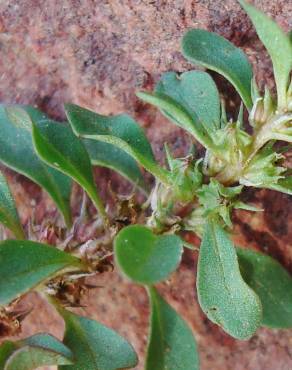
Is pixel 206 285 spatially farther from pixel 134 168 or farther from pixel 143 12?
pixel 143 12

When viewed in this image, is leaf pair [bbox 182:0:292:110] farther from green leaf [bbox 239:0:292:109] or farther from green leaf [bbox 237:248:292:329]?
green leaf [bbox 237:248:292:329]

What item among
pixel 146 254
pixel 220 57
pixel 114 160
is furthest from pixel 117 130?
pixel 146 254

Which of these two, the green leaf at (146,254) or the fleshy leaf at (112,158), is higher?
the green leaf at (146,254)

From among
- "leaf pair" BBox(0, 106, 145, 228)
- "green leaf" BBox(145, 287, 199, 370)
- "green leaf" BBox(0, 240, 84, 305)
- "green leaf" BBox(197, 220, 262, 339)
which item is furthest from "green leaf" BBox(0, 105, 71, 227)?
"green leaf" BBox(197, 220, 262, 339)

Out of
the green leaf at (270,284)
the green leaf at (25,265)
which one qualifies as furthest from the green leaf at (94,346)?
the green leaf at (270,284)

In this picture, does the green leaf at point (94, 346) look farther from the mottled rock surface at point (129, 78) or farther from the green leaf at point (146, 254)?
the green leaf at point (146, 254)
